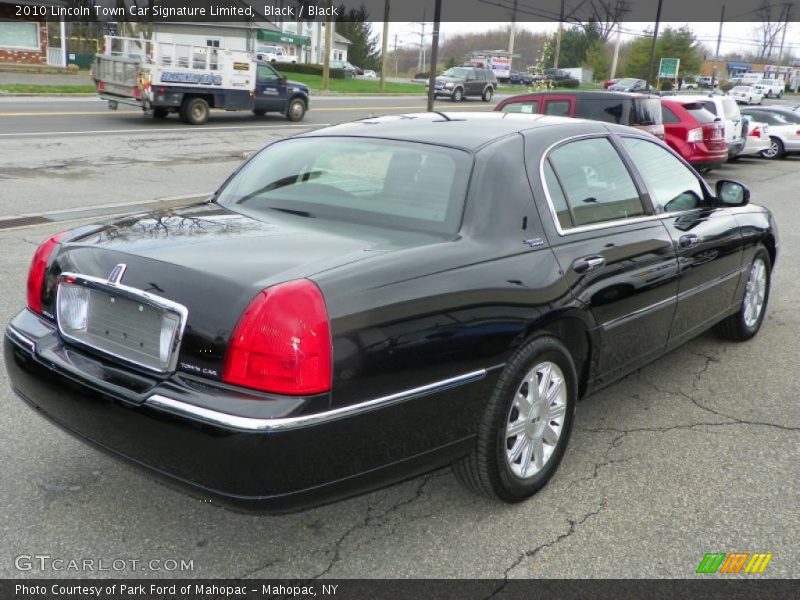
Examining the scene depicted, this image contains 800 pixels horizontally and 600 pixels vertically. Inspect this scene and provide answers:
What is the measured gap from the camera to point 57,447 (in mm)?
3684

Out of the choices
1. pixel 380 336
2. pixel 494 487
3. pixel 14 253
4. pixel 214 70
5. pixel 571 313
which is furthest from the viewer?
pixel 214 70

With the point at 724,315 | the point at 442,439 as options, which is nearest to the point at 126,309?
the point at 442,439

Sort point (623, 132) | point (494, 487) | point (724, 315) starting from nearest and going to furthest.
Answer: point (494, 487)
point (623, 132)
point (724, 315)

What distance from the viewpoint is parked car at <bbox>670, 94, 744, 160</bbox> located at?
1681 cm

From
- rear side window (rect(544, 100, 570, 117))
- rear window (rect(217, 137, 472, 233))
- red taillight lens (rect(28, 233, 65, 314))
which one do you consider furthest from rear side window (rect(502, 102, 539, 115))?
red taillight lens (rect(28, 233, 65, 314))

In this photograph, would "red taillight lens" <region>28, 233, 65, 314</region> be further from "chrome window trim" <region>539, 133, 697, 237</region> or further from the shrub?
the shrub

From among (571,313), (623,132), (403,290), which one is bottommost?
(571,313)

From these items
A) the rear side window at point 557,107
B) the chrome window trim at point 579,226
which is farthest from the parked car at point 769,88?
the chrome window trim at point 579,226

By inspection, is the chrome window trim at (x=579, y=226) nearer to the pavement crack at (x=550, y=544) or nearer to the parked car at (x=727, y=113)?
the pavement crack at (x=550, y=544)

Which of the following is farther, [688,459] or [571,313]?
[688,459]

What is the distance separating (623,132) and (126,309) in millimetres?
2861

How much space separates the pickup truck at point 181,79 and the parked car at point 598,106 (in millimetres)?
11679

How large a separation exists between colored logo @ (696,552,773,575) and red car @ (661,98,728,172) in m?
12.8

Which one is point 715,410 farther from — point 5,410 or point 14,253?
point 14,253
